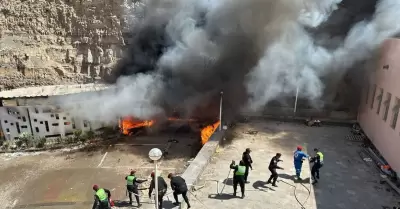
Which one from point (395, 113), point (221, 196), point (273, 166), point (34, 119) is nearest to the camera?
point (221, 196)

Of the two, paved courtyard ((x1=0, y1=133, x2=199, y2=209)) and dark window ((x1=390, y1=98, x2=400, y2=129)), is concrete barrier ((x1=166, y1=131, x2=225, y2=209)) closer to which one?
paved courtyard ((x1=0, y1=133, x2=199, y2=209))

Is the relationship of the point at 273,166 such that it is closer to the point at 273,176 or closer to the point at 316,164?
the point at 273,176

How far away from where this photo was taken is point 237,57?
Answer: 15.5 meters

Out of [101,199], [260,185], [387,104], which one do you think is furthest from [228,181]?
[387,104]

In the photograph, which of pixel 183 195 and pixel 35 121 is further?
pixel 35 121

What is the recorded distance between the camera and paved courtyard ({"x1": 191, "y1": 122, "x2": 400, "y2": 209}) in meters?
7.67

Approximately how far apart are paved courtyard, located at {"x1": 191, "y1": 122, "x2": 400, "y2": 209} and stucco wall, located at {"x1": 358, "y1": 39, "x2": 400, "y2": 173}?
0.81 metres

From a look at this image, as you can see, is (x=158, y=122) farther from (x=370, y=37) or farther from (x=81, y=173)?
(x=370, y=37)

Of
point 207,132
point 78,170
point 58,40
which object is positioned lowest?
point 78,170

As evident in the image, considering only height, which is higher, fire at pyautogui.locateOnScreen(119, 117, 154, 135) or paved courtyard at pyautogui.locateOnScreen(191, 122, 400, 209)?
paved courtyard at pyautogui.locateOnScreen(191, 122, 400, 209)

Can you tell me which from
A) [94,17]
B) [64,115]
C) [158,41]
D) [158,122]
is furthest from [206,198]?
[94,17]

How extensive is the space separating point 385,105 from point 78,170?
38.8 feet

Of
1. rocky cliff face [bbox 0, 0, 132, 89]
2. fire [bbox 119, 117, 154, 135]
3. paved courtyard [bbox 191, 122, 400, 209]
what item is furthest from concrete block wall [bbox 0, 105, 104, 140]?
paved courtyard [bbox 191, 122, 400, 209]

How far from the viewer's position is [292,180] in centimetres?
861
